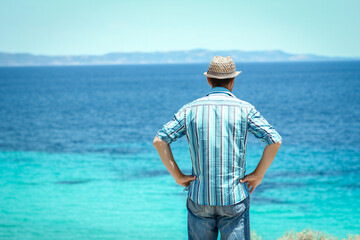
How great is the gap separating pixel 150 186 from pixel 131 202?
5.11 feet

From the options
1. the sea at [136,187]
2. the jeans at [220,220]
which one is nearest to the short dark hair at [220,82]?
the jeans at [220,220]

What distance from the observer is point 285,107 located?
152 feet

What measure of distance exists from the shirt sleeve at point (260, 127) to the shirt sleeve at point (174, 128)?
456 mm

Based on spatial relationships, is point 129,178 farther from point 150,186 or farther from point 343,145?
point 343,145

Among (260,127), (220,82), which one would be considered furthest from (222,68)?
(260,127)

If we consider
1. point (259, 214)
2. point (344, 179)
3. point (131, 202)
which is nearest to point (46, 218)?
point (131, 202)

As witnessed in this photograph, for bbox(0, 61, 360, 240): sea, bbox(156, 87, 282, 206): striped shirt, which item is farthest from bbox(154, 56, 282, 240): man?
bbox(0, 61, 360, 240): sea

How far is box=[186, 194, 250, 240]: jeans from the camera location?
282 centimetres

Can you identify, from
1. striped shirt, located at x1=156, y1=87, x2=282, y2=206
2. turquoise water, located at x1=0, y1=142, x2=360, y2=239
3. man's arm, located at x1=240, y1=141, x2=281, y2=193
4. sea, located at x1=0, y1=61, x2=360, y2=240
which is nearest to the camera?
striped shirt, located at x1=156, y1=87, x2=282, y2=206

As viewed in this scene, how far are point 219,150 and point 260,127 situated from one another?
0.32 meters

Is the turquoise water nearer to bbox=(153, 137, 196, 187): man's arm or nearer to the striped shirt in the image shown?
bbox=(153, 137, 196, 187): man's arm

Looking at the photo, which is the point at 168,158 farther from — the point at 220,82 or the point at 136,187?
the point at 136,187

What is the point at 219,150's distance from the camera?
8.96ft

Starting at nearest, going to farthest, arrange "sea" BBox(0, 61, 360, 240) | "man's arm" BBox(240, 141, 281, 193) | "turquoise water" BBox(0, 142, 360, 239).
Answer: "man's arm" BBox(240, 141, 281, 193) → "turquoise water" BBox(0, 142, 360, 239) → "sea" BBox(0, 61, 360, 240)
